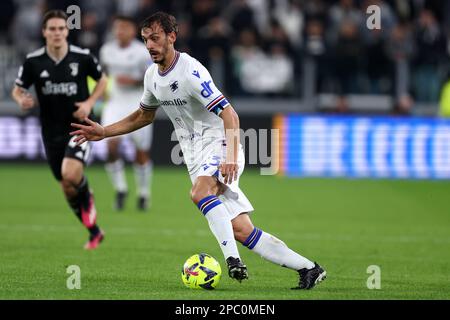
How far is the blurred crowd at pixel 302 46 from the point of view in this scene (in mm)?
22219

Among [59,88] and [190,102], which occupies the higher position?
[59,88]

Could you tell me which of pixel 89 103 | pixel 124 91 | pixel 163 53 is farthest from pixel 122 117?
pixel 163 53

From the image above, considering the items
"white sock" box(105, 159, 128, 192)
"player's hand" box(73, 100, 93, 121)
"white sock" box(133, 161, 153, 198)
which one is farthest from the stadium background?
"player's hand" box(73, 100, 93, 121)

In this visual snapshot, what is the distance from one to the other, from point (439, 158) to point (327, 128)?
236cm

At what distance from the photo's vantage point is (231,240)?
27.6 ft

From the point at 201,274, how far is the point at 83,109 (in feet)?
10.5

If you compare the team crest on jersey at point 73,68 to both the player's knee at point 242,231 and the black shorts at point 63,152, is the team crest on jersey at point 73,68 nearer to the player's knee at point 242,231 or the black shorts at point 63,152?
the black shorts at point 63,152

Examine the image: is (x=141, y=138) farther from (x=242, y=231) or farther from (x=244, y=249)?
(x=242, y=231)

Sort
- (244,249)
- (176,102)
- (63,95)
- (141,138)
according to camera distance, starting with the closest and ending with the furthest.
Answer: (176,102)
(63,95)
(244,249)
(141,138)

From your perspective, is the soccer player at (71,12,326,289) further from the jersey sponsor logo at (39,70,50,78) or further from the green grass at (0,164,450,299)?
the jersey sponsor logo at (39,70,50,78)

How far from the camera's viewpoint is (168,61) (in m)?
8.57

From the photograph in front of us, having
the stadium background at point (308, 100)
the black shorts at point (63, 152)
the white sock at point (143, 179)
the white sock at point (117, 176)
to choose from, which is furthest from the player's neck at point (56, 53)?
the white sock at point (143, 179)
